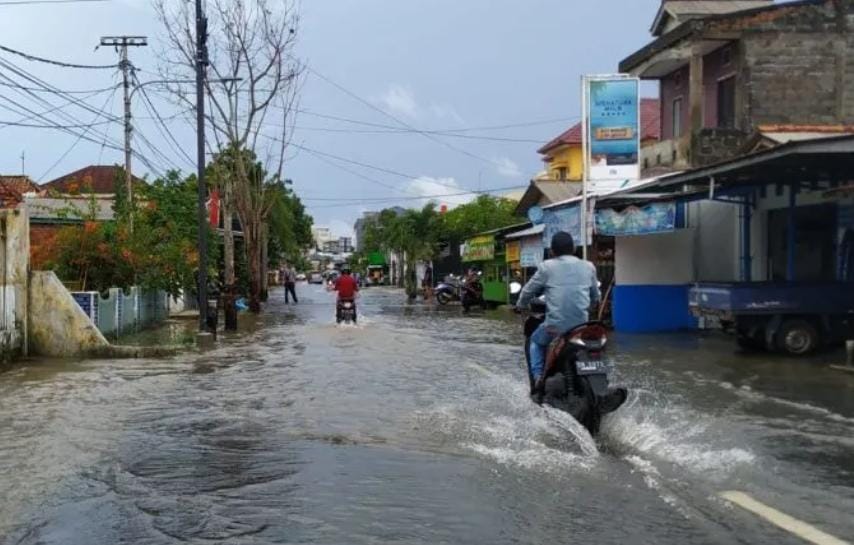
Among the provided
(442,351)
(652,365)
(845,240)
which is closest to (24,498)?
(652,365)

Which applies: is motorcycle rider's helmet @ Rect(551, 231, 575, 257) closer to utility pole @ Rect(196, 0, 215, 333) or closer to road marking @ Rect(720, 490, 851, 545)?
road marking @ Rect(720, 490, 851, 545)

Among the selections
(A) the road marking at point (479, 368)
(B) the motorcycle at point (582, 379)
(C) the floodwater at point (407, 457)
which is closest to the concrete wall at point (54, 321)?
(C) the floodwater at point (407, 457)

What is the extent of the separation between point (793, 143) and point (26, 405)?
10570 millimetres

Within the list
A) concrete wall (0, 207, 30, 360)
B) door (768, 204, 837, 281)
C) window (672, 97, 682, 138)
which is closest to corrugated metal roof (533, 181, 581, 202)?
window (672, 97, 682, 138)

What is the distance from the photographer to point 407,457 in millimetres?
7594

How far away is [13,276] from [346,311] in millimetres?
10356

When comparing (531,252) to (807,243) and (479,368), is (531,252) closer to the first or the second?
(807,243)

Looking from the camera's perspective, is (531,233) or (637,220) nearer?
(637,220)

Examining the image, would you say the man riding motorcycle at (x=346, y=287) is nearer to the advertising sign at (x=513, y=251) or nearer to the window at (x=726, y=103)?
the advertising sign at (x=513, y=251)

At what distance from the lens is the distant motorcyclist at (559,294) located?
8.27m

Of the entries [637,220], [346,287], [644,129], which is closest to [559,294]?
[637,220]

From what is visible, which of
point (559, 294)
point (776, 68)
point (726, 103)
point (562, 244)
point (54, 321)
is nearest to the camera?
point (559, 294)

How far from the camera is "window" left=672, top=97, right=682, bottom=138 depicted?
89.4ft

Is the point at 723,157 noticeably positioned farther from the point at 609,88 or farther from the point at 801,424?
the point at 801,424
